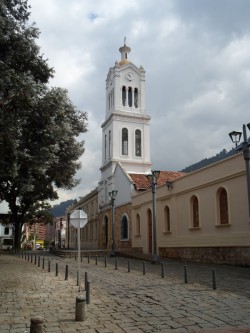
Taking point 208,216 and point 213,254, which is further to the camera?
point 208,216

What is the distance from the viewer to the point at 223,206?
2061cm

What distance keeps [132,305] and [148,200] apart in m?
21.3

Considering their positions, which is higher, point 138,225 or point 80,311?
point 138,225

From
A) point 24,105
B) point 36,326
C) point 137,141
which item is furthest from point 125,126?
point 36,326

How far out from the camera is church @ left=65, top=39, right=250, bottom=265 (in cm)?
1939

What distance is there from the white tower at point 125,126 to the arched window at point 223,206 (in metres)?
20.0

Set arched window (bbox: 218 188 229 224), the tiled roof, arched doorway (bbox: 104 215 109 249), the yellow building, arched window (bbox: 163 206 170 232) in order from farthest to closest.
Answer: arched doorway (bbox: 104 215 109 249), the tiled roof, arched window (bbox: 163 206 170 232), arched window (bbox: 218 188 229 224), the yellow building

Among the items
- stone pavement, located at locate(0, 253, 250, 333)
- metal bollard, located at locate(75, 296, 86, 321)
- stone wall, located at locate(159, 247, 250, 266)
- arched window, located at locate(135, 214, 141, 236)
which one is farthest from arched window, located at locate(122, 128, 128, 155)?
metal bollard, located at locate(75, 296, 86, 321)

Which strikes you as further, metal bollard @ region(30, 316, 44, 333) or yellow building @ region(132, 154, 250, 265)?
yellow building @ region(132, 154, 250, 265)

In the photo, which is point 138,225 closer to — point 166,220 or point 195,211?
point 166,220

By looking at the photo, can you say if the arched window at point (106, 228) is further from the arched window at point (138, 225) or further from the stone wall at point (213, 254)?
the stone wall at point (213, 254)

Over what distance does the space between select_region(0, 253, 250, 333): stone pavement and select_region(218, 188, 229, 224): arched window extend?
6.70 metres

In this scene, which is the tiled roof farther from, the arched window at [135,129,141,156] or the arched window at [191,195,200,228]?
the arched window at [191,195,200,228]

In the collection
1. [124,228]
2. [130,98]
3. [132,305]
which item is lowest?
[132,305]
